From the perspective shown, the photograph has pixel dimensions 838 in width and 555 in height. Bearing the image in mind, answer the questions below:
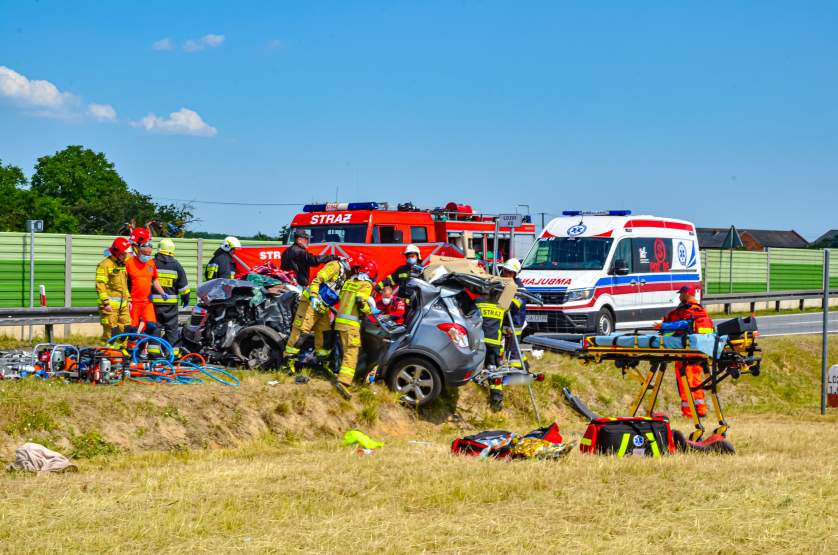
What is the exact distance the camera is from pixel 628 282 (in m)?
19.8

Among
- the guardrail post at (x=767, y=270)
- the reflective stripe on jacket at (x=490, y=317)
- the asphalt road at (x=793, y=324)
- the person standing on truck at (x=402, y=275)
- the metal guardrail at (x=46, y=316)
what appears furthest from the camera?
the guardrail post at (x=767, y=270)

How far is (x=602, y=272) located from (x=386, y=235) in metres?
5.72

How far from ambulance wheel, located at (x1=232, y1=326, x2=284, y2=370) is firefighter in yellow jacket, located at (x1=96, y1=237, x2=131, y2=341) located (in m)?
1.49

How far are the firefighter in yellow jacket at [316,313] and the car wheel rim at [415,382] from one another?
3.38 feet

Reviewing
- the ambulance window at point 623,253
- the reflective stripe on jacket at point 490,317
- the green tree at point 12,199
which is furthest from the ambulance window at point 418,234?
the green tree at point 12,199

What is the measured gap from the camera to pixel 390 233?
2334cm

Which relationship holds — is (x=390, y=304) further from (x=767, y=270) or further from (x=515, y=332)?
(x=767, y=270)

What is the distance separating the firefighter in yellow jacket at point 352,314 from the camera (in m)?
13.1

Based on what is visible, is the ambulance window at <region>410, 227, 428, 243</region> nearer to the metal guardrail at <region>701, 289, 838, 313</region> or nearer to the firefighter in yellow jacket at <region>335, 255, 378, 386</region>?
the metal guardrail at <region>701, 289, 838, 313</region>

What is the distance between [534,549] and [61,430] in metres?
5.66

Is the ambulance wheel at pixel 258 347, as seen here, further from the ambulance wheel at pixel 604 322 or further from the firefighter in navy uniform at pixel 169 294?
the ambulance wheel at pixel 604 322

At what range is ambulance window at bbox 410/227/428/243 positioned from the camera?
2412 cm

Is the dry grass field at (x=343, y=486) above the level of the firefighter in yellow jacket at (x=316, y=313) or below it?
below

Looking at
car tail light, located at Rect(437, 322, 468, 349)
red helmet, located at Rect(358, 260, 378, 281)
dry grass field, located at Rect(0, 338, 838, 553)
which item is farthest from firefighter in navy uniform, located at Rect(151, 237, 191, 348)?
car tail light, located at Rect(437, 322, 468, 349)
